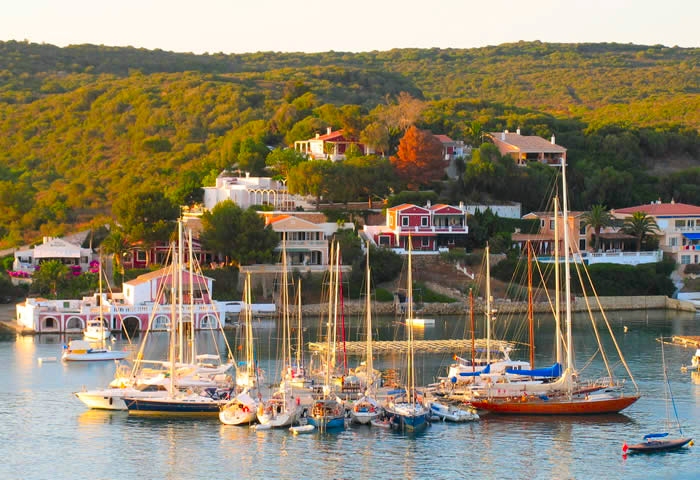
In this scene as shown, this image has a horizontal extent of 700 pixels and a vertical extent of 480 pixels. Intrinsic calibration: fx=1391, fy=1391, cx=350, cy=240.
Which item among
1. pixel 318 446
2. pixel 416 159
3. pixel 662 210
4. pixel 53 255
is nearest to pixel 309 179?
pixel 416 159

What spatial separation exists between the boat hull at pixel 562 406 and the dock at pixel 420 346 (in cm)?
1072

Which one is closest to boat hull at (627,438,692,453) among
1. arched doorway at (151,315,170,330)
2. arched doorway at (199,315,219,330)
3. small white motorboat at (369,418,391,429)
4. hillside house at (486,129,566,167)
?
small white motorboat at (369,418,391,429)

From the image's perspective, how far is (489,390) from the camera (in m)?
46.7

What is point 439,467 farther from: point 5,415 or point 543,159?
point 543,159

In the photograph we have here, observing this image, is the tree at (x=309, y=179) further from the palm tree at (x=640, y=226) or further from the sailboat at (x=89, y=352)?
the sailboat at (x=89, y=352)

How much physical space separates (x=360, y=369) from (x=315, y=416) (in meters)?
6.15

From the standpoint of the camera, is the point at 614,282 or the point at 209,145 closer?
the point at 614,282

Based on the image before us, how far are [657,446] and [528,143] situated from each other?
2209 inches

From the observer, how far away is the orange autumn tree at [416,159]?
86375 mm

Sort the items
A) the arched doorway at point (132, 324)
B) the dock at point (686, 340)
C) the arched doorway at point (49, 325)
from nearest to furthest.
→ the dock at point (686, 340) < the arched doorway at point (49, 325) < the arched doorway at point (132, 324)

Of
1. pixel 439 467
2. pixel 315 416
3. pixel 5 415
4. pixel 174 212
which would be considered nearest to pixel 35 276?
pixel 174 212

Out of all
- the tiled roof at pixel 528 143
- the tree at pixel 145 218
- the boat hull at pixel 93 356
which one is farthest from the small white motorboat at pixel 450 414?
the tiled roof at pixel 528 143

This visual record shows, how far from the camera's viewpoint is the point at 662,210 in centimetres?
8275

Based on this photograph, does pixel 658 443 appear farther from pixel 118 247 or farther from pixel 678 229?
pixel 678 229
